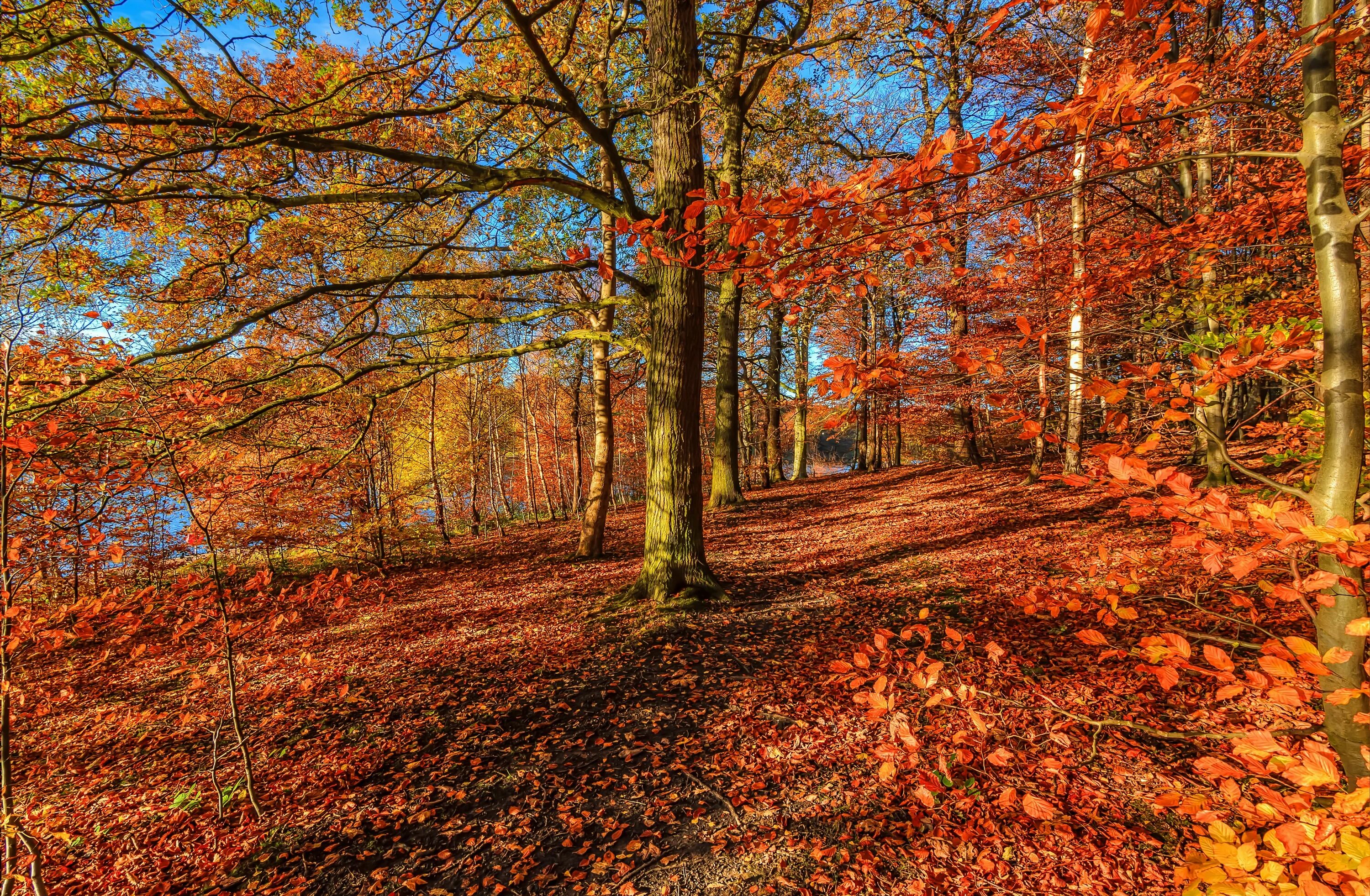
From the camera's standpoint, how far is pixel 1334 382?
188cm

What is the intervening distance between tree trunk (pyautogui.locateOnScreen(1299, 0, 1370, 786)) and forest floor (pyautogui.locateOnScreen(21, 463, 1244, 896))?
1.11 metres

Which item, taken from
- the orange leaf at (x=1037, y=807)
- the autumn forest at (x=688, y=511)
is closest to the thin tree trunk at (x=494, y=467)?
the autumn forest at (x=688, y=511)

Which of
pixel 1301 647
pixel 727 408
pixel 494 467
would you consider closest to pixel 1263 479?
pixel 1301 647

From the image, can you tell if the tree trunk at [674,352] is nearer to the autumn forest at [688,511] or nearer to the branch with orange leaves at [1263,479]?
the autumn forest at [688,511]

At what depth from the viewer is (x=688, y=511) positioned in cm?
649

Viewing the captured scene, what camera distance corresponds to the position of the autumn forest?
2135mm

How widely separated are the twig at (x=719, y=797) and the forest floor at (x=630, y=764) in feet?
0.05

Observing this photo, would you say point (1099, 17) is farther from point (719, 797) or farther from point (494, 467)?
point (494, 467)

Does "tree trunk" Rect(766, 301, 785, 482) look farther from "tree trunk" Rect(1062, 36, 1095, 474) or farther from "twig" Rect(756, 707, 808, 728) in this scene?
"twig" Rect(756, 707, 808, 728)

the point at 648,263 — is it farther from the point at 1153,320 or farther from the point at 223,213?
the point at 1153,320

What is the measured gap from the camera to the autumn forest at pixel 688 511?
84.0 inches

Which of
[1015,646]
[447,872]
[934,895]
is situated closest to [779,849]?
[934,895]

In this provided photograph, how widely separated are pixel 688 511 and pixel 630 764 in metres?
3.11

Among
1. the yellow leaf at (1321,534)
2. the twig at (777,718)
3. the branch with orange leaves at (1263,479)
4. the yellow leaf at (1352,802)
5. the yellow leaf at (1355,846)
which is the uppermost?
the branch with orange leaves at (1263,479)
